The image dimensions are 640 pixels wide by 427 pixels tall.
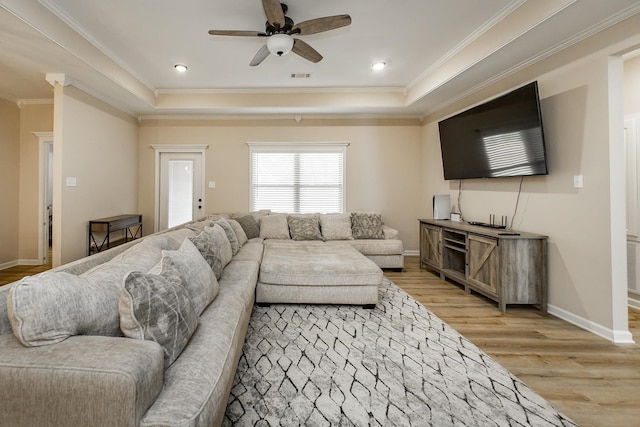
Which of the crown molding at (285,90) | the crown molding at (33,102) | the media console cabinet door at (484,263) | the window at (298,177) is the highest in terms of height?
the crown molding at (285,90)

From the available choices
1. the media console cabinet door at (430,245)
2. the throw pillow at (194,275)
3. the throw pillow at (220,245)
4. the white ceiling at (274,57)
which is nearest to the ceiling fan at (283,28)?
the white ceiling at (274,57)

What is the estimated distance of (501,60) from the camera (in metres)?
3.05

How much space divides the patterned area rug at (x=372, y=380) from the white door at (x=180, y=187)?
11.5ft

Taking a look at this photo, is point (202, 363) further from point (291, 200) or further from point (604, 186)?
point (291, 200)

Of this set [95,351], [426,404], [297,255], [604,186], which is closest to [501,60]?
[604,186]

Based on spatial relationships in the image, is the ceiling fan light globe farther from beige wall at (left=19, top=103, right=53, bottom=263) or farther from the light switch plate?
beige wall at (left=19, top=103, right=53, bottom=263)

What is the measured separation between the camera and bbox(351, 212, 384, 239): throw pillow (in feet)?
15.1

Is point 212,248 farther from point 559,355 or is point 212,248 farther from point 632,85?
point 632,85

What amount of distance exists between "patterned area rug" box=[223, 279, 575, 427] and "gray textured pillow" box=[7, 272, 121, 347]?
84 cm

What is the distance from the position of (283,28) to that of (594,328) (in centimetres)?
379

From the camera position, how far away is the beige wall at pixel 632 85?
3.01 m

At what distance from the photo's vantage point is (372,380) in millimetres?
1760

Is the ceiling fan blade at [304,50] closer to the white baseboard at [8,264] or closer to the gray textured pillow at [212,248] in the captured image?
the gray textured pillow at [212,248]

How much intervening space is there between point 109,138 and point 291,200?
121 inches
